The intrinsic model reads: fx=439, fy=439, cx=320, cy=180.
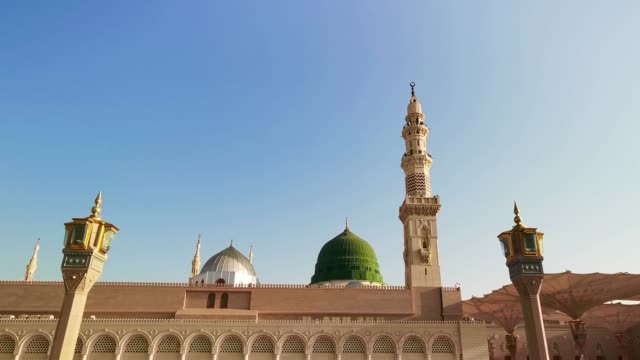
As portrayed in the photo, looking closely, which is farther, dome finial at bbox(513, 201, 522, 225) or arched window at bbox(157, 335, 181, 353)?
arched window at bbox(157, 335, 181, 353)

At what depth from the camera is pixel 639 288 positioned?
2589 centimetres

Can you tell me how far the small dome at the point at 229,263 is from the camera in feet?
133

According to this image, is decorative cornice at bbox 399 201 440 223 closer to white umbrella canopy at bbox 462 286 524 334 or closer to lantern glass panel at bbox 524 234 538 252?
white umbrella canopy at bbox 462 286 524 334

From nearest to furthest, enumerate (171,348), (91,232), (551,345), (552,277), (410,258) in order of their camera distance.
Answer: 1. (91,232)
2. (552,277)
3. (171,348)
4. (410,258)
5. (551,345)

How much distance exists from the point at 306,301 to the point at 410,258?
361 inches

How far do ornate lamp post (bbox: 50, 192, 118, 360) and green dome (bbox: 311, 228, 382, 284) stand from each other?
29.8m

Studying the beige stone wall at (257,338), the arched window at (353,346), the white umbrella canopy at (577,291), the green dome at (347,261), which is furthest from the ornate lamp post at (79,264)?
the green dome at (347,261)

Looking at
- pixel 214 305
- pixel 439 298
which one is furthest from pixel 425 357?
pixel 214 305

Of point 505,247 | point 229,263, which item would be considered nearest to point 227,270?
point 229,263

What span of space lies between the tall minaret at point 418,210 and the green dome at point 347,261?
377 inches

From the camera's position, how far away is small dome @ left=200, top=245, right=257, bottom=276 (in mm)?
40531

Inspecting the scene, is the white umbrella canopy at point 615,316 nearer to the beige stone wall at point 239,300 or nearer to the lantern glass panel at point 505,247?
the beige stone wall at point 239,300

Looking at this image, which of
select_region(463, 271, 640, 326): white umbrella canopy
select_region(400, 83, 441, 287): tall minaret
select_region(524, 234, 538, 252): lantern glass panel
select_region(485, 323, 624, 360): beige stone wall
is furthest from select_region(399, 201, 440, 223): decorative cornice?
select_region(524, 234, 538, 252): lantern glass panel

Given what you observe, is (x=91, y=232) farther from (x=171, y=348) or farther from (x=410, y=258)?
(x=410, y=258)
